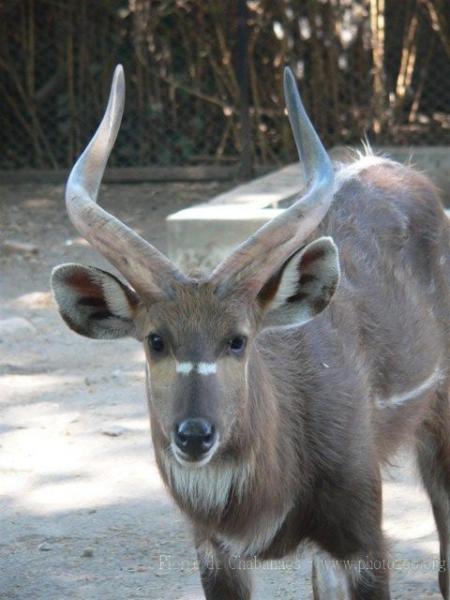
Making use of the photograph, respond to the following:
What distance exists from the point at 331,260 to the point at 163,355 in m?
0.54

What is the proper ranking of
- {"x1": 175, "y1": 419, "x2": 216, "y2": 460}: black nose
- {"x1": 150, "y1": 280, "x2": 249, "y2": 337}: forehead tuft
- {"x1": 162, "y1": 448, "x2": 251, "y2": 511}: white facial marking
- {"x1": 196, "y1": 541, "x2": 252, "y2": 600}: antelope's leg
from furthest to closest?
{"x1": 196, "y1": 541, "x2": 252, "y2": 600}: antelope's leg
{"x1": 162, "y1": 448, "x2": 251, "y2": 511}: white facial marking
{"x1": 150, "y1": 280, "x2": 249, "y2": 337}: forehead tuft
{"x1": 175, "y1": 419, "x2": 216, "y2": 460}: black nose

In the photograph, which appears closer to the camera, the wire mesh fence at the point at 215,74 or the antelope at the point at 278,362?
the antelope at the point at 278,362

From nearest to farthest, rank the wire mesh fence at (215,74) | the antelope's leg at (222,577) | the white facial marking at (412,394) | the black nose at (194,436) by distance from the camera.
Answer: the black nose at (194,436), the antelope's leg at (222,577), the white facial marking at (412,394), the wire mesh fence at (215,74)

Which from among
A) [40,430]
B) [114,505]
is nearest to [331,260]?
[114,505]

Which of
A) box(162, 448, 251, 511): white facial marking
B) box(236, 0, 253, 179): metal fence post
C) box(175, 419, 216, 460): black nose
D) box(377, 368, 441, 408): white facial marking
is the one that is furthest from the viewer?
box(236, 0, 253, 179): metal fence post

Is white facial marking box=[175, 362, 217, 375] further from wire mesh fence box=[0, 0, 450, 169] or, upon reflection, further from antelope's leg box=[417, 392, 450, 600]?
wire mesh fence box=[0, 0, 450, 169]

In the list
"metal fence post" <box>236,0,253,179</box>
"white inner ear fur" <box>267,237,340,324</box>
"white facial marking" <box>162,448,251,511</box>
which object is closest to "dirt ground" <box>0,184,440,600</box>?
"white facial marking" <box>162,448,251,511</box>

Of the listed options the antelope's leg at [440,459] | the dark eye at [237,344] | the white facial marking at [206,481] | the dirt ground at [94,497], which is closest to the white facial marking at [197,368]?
the dark eye at [237,344]

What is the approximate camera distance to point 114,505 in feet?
17.2

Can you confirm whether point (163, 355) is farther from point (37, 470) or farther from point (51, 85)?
point (51, 85)

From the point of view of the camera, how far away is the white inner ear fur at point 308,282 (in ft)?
11.8

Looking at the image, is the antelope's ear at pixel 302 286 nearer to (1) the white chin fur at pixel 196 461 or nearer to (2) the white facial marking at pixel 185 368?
(2) the white facial marking at pixel 185 368

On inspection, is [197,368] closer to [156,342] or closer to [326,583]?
[156,342]

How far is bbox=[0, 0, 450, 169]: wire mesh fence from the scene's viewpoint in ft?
36.2
